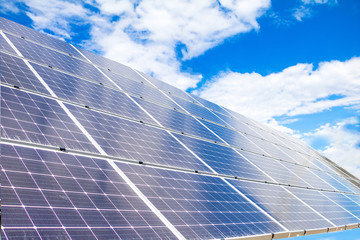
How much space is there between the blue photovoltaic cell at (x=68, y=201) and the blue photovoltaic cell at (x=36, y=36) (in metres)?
10.1

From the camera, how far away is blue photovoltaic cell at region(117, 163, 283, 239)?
726cm

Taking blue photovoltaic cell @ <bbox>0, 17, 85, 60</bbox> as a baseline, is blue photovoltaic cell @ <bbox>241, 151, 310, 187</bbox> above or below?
below

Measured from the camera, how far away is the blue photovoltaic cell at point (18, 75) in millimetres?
9094

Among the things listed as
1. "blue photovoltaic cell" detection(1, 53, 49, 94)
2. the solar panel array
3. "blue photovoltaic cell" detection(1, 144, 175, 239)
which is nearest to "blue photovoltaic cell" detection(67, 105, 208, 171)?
the solar panel array

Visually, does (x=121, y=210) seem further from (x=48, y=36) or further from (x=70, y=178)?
(x=48, y=36)

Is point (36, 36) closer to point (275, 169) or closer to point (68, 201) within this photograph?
point (68, 201)

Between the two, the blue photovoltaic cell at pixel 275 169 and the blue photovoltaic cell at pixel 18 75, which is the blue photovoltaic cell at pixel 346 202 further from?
Answer: the blue photovoltaic cell at pixel 18 75

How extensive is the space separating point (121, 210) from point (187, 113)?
11.5 meters

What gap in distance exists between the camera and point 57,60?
13555 mm

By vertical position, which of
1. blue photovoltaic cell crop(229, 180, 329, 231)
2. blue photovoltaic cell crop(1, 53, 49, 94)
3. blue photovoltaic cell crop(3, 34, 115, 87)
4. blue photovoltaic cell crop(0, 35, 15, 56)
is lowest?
blue photovoltaic cell crop(229, 180, 329, 231)

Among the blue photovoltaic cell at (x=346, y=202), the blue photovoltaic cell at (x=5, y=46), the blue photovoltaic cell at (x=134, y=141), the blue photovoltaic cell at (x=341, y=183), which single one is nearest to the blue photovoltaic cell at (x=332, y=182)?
the blue photovoltaic cell at (x=341, y=183)

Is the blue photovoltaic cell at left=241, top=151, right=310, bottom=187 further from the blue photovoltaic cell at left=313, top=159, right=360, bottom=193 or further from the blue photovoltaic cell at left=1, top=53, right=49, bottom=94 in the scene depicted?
the blue photovoltaic cell at left=1, top=53, right=49, bottom=94

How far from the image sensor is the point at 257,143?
20.1 meters

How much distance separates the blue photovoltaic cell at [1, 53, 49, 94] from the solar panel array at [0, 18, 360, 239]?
48mm
